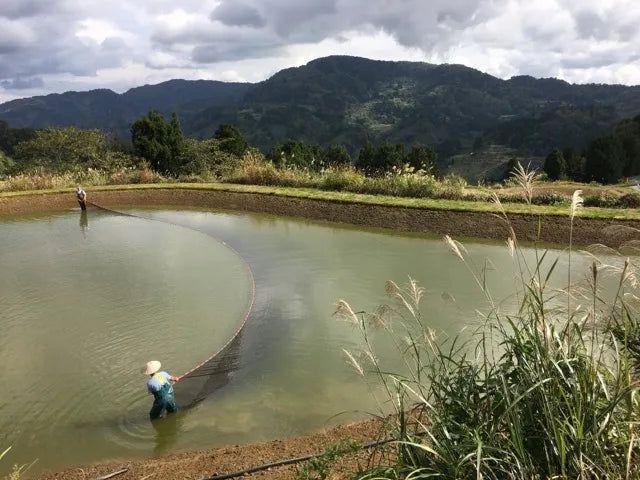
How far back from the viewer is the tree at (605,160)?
189 feet

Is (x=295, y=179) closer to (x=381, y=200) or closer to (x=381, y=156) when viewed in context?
(x=381, y=200)

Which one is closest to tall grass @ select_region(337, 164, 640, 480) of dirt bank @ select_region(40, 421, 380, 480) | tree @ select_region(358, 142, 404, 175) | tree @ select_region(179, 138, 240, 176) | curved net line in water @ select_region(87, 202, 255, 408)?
dirt bank @ select_region(40, 421, 380, 480)

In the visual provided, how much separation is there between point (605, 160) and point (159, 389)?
64837mm

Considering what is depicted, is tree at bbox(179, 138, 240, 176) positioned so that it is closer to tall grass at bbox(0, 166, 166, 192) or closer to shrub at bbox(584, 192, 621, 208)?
tall grass at bbox(0, 166, 166, 192)

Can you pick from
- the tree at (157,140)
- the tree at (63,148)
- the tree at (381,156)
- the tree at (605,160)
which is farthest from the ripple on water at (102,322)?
the tree at (605,160)

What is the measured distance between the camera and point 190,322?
29.0ft

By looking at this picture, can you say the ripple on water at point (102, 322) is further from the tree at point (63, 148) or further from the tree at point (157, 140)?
the tree at point (157, 140)

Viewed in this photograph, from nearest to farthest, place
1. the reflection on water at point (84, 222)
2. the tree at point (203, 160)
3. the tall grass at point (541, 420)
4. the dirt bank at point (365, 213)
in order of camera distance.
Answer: the tall grass at point (541, 420) < the dirt bank at point (365, 213) < the reflection on water at point (84, 222) < the tree at point (203, 160)

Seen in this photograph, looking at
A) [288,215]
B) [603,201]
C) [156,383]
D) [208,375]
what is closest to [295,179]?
[288,215]

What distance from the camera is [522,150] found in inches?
4710

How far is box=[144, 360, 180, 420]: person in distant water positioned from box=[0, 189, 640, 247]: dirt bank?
9843mm

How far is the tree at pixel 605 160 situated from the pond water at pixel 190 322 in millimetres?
53911

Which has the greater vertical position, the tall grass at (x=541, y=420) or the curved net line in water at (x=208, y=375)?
the tall grass at (x=541, y=420)

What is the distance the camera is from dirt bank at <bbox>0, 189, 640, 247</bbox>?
46.3ft
